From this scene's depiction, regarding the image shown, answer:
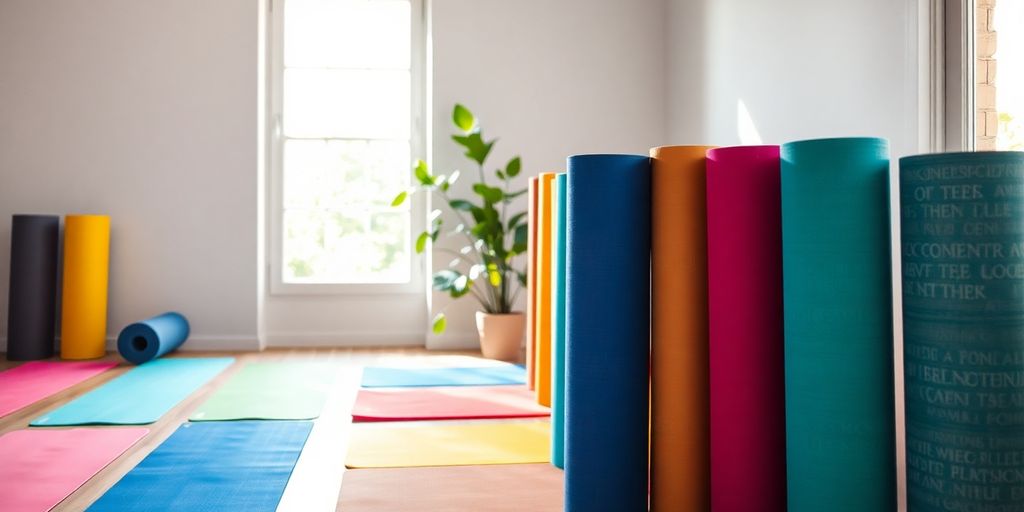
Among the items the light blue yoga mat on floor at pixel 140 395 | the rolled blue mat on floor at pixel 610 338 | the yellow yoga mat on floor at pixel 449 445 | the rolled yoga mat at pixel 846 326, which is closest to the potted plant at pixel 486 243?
the light blue yoga mat on floor at pixel 140 395

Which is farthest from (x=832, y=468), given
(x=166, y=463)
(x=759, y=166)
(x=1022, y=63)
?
(x=166, y=463)

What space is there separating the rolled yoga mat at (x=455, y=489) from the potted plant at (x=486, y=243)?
1929mm

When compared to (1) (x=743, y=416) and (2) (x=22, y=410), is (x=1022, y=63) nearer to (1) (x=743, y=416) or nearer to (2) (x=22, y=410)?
(1) (x=743, y=416)

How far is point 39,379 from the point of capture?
3.14 m

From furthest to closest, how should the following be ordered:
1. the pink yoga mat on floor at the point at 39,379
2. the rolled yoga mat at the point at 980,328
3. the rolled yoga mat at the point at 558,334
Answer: the pink yoga mat on floor at the point at 39,379, the rolled yoga mat at the point at 558,334, the rolled yoga mat at the point at 980,328

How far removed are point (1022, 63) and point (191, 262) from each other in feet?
12.2

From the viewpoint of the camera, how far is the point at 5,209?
400 cm

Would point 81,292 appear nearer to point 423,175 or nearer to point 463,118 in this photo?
point 423,175

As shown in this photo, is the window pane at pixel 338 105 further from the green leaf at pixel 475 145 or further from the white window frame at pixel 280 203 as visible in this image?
the green leaf at pixel 475 145

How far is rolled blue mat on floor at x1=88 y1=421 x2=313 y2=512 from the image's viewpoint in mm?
1615

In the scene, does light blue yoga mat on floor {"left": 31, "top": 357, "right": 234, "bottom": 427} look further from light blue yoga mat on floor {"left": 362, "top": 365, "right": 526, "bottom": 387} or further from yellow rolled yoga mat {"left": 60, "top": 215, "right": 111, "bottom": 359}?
light blue yoga mat on floor {"left": 362, "top": 365, "right": 526, "bottom": 387}

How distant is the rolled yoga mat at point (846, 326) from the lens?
118cm

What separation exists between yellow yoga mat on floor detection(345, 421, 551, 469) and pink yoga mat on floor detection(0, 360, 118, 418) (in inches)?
52.3

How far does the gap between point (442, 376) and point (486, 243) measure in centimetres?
90
